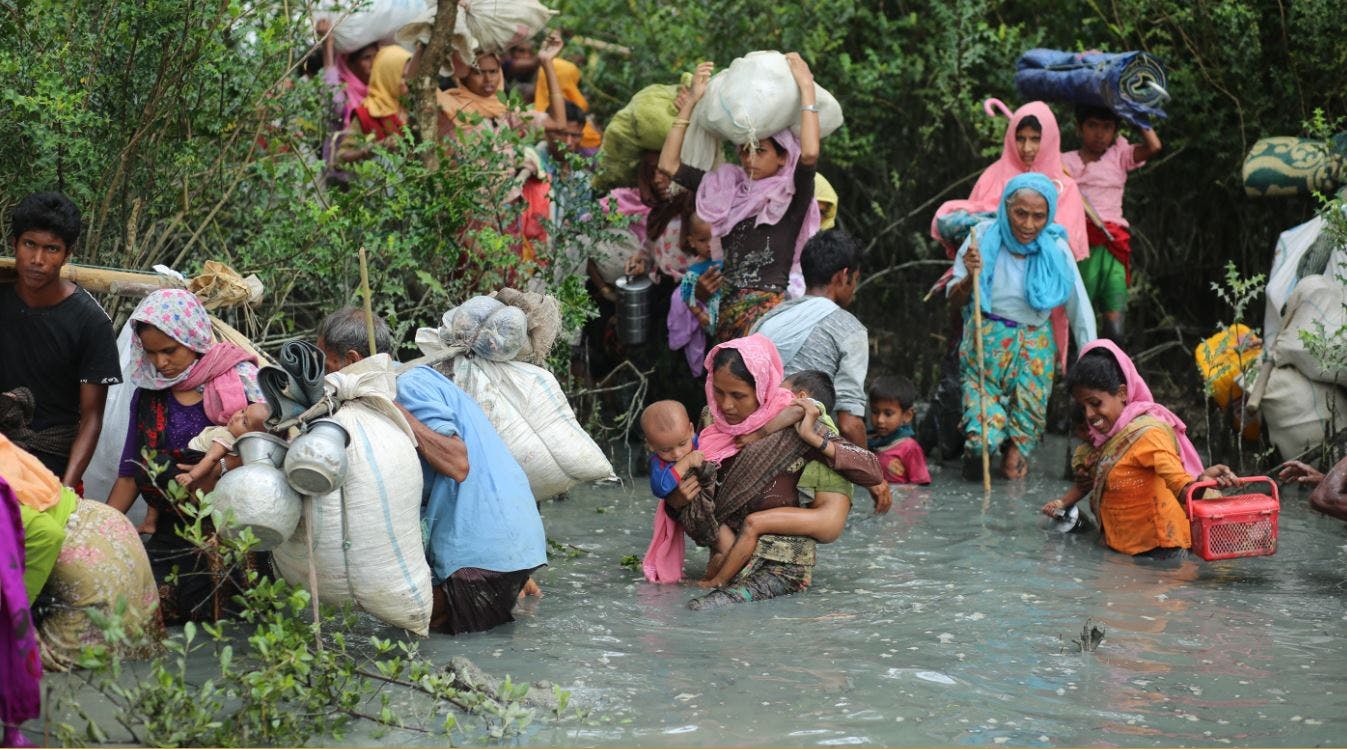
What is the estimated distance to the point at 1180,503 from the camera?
22.8ft

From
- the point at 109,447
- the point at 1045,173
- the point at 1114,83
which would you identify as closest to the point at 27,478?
the point at 109,447

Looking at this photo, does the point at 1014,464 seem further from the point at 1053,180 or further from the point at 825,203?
the point at 825,203

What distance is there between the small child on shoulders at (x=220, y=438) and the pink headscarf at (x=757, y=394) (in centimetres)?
182

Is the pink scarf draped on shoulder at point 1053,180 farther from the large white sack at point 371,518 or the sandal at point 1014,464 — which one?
the large white sack at point 371,518

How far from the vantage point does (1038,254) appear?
8.93 metres

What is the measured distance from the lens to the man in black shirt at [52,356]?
5805 millimetres

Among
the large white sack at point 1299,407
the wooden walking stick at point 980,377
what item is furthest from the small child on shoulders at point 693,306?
the large white sack at point 1299,407

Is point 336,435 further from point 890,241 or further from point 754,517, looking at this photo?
point 890,241

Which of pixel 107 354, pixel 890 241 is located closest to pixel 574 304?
pixel 107 354

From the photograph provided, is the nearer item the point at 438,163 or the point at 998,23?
the point at 438,163

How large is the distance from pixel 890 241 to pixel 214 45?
628 cm

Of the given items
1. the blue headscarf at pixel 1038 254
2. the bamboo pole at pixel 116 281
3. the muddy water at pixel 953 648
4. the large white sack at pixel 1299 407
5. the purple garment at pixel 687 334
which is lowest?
the muddy water at pixel 953 648

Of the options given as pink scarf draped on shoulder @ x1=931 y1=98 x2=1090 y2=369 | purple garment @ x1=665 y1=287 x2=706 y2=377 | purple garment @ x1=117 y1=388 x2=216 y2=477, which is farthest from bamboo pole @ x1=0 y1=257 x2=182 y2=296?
pink scarf draped on shoulder @ x1=931 y1=98 x2=1090 y2=369

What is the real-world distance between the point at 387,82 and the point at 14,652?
6.13 metres
